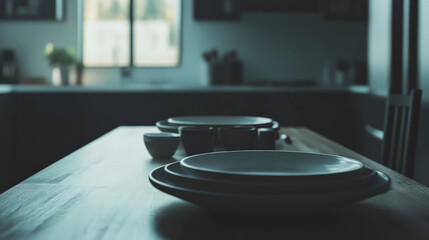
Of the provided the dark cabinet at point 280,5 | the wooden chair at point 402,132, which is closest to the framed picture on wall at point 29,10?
the dark cabinet at point 280,5

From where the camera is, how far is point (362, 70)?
14.5ft

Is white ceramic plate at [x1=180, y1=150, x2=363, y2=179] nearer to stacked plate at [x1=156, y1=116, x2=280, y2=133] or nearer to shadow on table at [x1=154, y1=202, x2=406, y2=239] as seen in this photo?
shadow on table at [x1=154, y1=202, x2=406, y2=239]

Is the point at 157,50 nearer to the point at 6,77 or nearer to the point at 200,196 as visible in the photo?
the point at 6,77

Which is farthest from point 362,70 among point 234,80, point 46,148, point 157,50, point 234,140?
point 234,140

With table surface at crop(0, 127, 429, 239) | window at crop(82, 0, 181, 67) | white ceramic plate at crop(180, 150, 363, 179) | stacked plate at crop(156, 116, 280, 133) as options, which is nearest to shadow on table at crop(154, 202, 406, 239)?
table surface at crop(0, 127, 429, 239)

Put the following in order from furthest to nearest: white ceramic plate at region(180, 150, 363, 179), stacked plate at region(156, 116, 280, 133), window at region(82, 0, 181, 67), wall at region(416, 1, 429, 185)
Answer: window at region(82, 0, 181, 67)
wall at region(416, 1, 429, 185)
stacked plate at region(156, 116, 280, 133)
white ceramic plate at region(180, 150, 363, 179)

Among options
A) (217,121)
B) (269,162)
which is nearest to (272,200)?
(269,162)

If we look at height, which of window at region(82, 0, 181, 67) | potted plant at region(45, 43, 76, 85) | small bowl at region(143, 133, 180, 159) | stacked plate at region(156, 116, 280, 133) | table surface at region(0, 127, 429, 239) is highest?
window at region(82, 0, 181, 67)

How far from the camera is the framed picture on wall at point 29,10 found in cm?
431

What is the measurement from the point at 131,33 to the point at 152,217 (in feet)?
13.4

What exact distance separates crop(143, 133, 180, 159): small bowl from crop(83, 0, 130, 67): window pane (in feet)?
11.6

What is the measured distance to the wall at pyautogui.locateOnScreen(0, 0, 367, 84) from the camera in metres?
4.42

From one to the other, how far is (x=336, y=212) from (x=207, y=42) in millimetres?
3936

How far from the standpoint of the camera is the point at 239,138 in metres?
1.13
